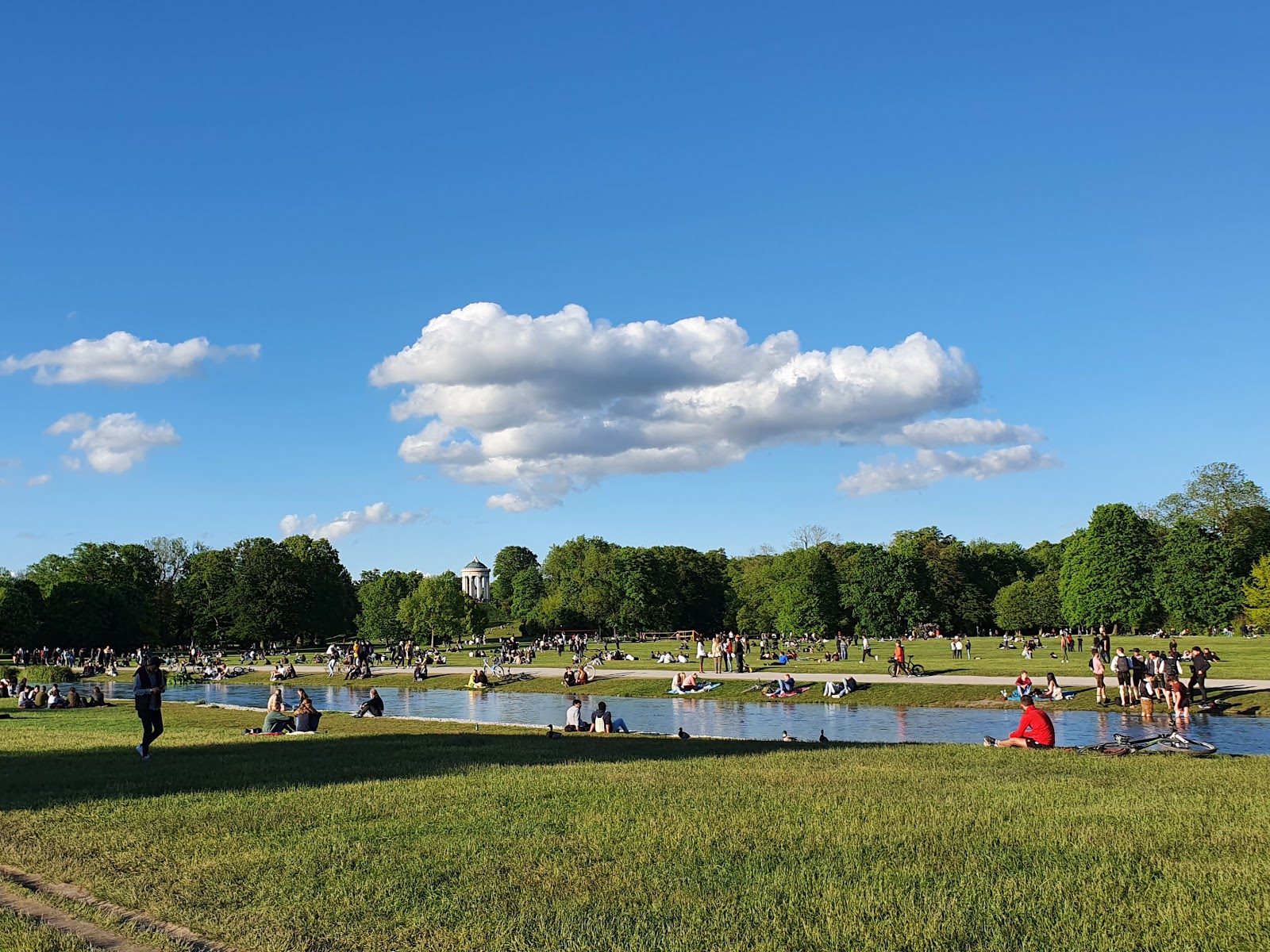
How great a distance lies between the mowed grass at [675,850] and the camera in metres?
7.04

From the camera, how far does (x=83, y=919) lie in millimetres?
7840

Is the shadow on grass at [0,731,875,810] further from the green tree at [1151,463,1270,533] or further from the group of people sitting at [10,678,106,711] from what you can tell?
the green tree at [1151,463,1270,533]

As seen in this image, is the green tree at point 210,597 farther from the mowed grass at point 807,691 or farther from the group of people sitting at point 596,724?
the group of people sitting at point 596,724

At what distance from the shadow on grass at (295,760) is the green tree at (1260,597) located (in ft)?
229

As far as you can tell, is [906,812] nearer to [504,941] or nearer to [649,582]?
[504,941]

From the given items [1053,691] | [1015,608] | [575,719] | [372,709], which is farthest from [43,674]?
[1015,608]

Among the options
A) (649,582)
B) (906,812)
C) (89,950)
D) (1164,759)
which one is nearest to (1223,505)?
(649,582)

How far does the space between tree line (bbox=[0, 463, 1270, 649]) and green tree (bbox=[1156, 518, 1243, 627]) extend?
0.13 meters

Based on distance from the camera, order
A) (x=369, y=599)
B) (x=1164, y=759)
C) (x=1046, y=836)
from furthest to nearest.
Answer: (x=369, y=599) → (x=1164, y=759) → (x=1046, y=836)

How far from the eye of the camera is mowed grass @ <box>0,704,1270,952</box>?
7.04m

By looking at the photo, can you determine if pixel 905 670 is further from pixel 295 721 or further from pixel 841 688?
pixel 295 721

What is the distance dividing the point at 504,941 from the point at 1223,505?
10350 centimetres

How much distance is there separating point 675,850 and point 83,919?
4785 millimetres

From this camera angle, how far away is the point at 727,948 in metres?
6.58
